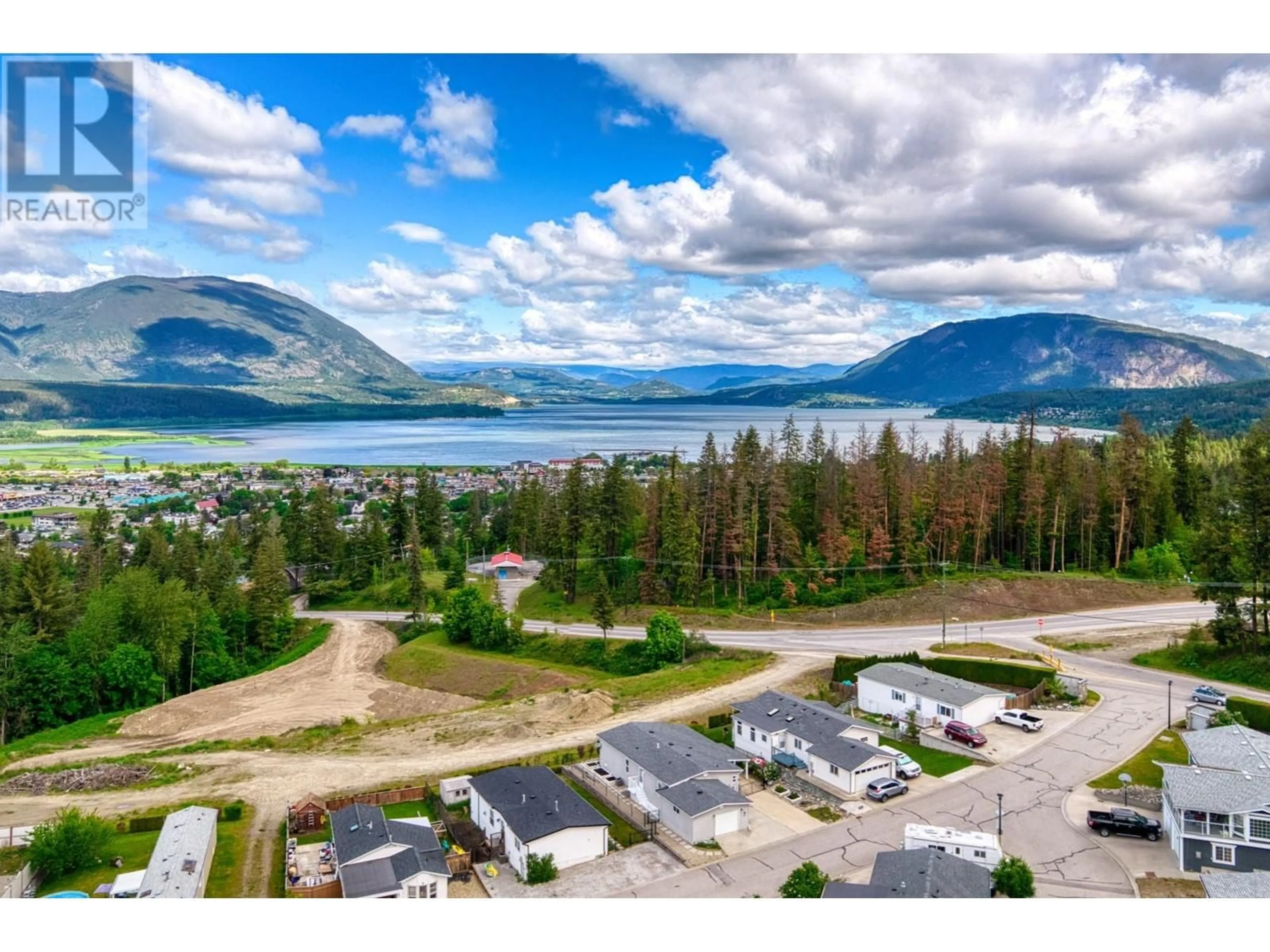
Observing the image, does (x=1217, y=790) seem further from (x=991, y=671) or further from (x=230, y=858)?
(x=230, y=858)

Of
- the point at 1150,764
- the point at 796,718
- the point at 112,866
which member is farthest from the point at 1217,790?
the point at 112,866

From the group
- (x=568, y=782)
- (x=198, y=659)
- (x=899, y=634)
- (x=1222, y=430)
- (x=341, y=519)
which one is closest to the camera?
(x=568, y=782)

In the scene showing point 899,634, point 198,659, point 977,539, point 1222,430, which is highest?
point 1222,430

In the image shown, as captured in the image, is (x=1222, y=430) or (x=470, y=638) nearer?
(x=470, y=638)

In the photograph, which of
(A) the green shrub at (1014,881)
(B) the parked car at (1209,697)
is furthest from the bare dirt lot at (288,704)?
(B) the parked car at (1209,697)

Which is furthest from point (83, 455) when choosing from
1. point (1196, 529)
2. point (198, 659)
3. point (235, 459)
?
point (1196, 529)

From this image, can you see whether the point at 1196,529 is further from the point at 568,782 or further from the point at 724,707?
the point at 568,782

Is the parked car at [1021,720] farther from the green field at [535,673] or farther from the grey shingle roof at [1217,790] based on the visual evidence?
the green field at [535,673]
